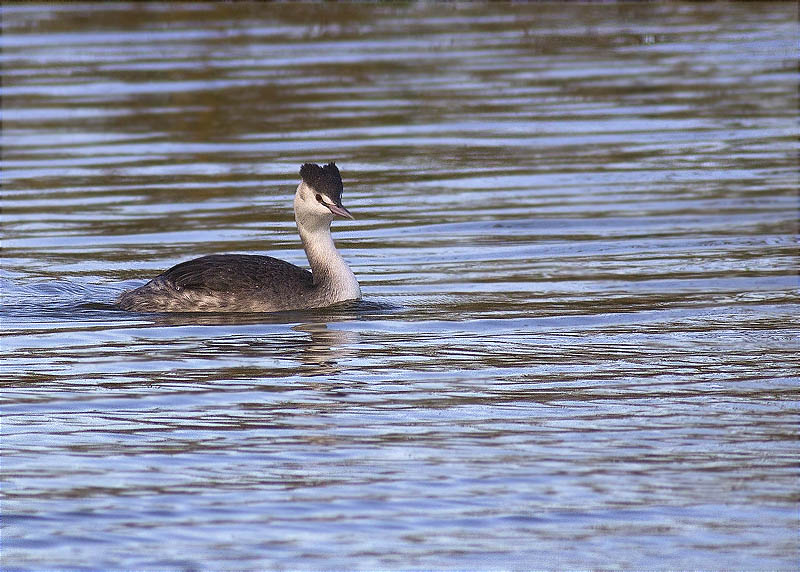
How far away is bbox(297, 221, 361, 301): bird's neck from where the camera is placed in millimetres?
13789

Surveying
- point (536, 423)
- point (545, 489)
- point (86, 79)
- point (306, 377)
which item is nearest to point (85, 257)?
point (306, 377)

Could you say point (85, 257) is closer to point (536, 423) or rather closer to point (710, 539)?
point (536, 423)

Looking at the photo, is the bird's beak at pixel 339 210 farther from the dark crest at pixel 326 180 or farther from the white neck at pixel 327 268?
the white neck at pixel 327 268

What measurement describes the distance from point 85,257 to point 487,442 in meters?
7.55

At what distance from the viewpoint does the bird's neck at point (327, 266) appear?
1379 centimetres

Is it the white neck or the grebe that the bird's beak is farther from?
the white neck

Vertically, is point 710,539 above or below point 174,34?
below

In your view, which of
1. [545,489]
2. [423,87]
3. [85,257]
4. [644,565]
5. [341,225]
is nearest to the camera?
[644,565]

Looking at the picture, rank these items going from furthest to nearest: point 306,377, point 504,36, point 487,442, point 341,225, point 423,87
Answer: point 504,36 → point 423,87 → point 341,225 → point 306,377 → point 487,442

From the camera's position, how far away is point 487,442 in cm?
941

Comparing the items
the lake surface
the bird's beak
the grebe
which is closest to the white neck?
the grebe

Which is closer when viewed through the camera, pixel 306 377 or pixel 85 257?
pixel 306 377

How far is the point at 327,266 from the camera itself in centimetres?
1393

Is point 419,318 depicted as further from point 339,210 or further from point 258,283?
point 258,283
